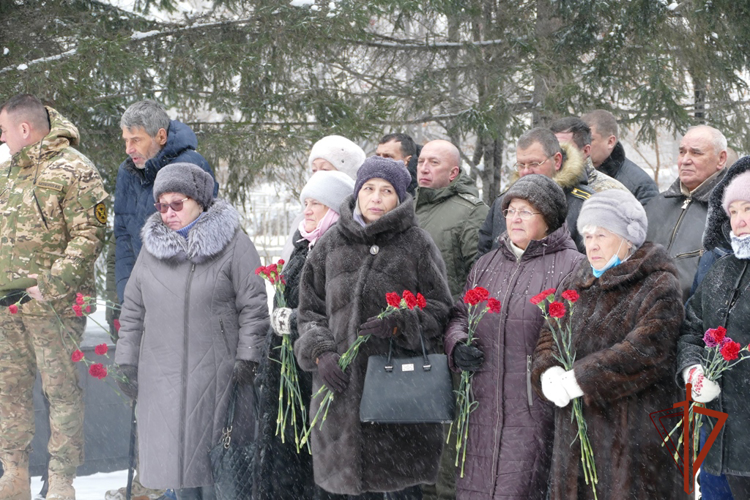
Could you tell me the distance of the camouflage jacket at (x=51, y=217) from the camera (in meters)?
5.02

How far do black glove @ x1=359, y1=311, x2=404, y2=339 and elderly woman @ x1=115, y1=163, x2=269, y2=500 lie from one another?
90 centimetres

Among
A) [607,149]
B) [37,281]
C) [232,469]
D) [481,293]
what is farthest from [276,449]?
[607,149]

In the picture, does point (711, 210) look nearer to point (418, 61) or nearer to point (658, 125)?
point (658, 125)

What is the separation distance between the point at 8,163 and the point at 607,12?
19.0ft

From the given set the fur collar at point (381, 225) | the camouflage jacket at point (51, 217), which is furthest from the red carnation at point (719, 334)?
the camouflage jacket at point (51, 217)

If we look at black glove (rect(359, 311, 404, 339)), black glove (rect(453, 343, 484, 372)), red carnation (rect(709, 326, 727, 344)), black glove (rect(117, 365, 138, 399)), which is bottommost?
black glove (rect(117, 365, 138, 399))

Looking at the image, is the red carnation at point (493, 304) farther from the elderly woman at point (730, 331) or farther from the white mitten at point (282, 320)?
the white mitten at point (282, 320)

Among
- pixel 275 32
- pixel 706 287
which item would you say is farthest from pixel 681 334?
pixel 275 32

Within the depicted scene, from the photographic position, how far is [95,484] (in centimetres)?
577

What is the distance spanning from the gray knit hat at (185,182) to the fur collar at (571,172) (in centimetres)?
171

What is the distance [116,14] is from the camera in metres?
8.12

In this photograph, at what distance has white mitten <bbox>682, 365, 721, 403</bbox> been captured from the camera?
9.91 feet

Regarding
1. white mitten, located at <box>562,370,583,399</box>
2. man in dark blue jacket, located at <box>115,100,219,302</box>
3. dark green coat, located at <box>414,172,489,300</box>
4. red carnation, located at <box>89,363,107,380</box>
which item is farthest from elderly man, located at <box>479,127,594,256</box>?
red carnation, located at <box>89,363,107,380</box>

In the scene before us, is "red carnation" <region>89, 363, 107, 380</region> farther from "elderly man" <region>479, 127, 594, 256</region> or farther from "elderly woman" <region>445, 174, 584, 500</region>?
"elderly man" <region>479, 127, 594, 256</region>
